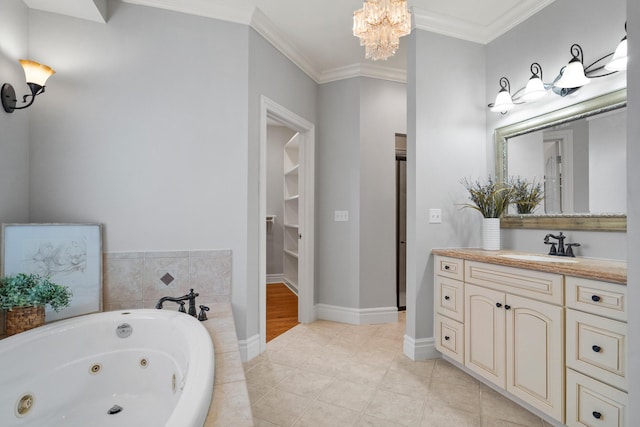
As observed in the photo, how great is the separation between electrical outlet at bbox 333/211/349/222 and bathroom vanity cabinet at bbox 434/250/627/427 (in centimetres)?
121

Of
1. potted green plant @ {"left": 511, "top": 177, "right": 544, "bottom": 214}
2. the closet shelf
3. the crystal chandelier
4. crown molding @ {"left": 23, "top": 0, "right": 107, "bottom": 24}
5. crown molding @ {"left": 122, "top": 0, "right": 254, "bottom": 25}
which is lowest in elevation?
the closet shelf

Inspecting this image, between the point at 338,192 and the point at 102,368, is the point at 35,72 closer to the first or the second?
the point at 102,368

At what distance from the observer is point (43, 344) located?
58.9 inches

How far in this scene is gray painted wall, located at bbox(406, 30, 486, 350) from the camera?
242 cm

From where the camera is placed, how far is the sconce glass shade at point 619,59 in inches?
63.5

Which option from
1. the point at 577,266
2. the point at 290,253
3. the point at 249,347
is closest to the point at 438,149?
the point at 577,266

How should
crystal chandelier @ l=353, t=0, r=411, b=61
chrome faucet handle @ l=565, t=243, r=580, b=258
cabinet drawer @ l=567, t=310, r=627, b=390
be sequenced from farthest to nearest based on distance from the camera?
1. chrome faucet handle @ l=565, t=243, r=580, b=258
2. crystal chandelier @ l=353, t=0, r=411, b=61
3. cabinet drawer @ l=567, t=310, r=627, b=390

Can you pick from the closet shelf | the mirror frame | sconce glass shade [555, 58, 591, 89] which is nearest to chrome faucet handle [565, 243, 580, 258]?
the mirror frame

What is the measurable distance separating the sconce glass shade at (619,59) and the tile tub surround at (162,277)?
8.35 feet

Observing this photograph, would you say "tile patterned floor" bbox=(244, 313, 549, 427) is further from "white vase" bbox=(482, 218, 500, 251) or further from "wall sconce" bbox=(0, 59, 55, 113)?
"wall sconce" bbox=(0, 59, 55, 113)

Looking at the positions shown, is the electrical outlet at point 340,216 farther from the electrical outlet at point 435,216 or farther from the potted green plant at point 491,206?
the potted green plant at point 491,206

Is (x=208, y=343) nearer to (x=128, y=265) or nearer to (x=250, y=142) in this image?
(x=128, y=265)

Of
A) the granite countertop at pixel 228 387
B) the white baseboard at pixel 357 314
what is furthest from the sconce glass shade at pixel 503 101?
the granite countertop at pixel 228 387

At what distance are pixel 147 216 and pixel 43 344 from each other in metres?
0.90
